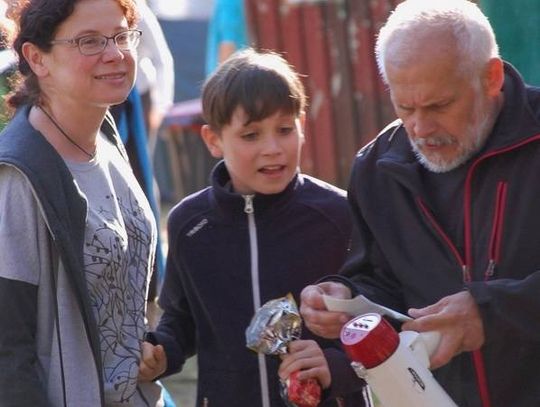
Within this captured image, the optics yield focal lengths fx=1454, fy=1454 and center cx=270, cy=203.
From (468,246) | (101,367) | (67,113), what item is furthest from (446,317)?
(67,113)

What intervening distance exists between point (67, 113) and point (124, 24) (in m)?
0.29

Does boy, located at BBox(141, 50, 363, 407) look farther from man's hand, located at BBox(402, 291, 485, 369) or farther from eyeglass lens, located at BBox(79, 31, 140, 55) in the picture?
man's hand, located at BBox(402, 291, 485, 369)

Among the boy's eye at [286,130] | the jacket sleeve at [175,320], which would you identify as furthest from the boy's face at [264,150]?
the jacket sleeve at [175,320]

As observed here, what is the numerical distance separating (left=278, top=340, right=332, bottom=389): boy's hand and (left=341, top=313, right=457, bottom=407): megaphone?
1.68ft

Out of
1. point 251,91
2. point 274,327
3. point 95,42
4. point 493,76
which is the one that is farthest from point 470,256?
point 95,42

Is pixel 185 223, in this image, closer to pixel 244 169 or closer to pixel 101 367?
pixel 244 169

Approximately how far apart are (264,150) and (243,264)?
1.09ft

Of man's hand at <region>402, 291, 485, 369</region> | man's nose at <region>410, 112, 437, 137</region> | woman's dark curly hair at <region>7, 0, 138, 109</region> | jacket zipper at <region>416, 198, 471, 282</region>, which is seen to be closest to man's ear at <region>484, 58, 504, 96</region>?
man's nose at <region>410, 112, 437, 137</region>

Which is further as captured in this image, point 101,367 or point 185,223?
point 185,223

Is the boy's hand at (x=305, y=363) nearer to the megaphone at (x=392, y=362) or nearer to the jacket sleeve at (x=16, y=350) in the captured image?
the megaphone at (x=392, y=362)

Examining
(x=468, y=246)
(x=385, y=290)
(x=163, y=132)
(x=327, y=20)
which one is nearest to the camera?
(x=468, y=246)

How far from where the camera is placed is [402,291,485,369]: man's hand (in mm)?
3377

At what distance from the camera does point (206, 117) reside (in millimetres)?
4309

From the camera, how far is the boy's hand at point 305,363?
12.7 ft
